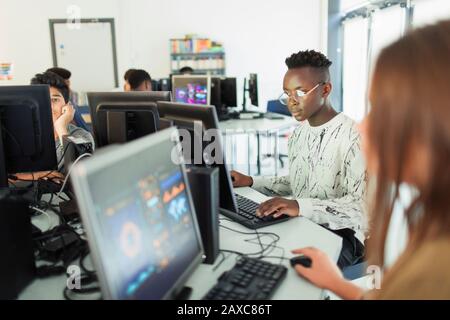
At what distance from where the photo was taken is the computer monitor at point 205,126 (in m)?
1.32

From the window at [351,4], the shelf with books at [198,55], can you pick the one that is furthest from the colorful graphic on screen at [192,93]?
the window at [351,4]

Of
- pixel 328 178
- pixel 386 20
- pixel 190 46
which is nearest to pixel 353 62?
pixel 386 20

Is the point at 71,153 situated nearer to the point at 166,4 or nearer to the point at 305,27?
the point at 166,4

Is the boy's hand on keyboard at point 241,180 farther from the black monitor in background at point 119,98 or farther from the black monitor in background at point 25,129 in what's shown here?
the black monitor in background at point 25,129

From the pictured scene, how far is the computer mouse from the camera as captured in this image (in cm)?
111

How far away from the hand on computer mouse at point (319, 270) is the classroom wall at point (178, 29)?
5941 mm

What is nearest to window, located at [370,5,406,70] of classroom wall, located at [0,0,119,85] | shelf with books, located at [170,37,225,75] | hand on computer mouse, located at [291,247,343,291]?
shelf with books, located at [170,37,225,75]

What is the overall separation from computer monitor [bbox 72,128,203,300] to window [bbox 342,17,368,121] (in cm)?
588

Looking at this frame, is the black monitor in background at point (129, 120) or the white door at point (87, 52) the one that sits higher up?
the white door at point (87, 52)

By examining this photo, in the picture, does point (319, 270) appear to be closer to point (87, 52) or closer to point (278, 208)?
point (278, 208)

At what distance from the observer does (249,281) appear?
1.03 meters

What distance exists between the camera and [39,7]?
253 inches

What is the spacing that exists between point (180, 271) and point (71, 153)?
3.41 ft
